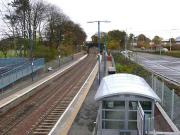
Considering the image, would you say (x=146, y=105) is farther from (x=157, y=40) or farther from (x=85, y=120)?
(x=157, y=40)

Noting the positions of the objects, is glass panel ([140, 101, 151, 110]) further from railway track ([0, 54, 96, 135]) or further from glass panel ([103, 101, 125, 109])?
railway track ([0, 54, 96, 135])

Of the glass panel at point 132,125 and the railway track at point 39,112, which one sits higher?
the glass panel at point 132,125

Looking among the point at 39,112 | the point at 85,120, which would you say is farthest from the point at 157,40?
the point at 85,120

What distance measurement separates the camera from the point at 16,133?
21.5 metres

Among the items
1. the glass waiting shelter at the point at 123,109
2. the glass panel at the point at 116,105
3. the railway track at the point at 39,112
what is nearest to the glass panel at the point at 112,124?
the glass waiting shelter at the point at 123,109

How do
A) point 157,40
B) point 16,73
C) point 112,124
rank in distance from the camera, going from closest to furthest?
point 112,124
point 16,73
point 157,40

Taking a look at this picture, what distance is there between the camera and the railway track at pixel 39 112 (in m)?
22.4

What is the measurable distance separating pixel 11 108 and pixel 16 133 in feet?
25.1

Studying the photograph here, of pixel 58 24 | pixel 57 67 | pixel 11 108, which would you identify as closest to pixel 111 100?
pixel 11 108

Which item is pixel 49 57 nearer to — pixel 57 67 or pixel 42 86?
pixel 57 67

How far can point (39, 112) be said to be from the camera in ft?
89.4

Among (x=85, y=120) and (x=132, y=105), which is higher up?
(x=132, y=105)

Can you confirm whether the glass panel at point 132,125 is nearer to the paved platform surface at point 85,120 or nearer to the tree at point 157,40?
the paved platform surface at point 85,120

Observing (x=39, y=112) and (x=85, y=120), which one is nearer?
(x=85, y=120)
